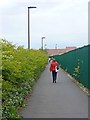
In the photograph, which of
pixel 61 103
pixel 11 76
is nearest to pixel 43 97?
pixel 61 103

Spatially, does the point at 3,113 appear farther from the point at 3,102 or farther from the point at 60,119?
the point at 60,119

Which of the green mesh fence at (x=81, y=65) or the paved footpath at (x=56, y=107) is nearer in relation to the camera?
the paved footpath at (x=56, y=107)

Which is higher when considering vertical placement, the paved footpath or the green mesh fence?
the green mesh fence

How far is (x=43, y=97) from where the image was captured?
57.0 ft

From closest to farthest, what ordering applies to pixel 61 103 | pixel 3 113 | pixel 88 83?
pixel 3 113, pixel 61 103, pixel 88 83

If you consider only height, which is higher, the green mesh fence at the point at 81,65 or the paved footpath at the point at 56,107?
the green mesh fence at the point at 81,65

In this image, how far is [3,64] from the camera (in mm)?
9359

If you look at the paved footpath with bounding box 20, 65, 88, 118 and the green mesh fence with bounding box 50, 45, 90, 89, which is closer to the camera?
the paved footpath with bounding box 20, 65, 88, 118

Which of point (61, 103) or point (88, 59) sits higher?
point (88, 59)

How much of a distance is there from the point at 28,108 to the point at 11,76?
12.5ft

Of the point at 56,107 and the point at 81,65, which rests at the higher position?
the point at 81,65

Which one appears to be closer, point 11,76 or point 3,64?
point 3,64

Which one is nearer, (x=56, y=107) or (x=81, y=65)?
(x=56, y=107)

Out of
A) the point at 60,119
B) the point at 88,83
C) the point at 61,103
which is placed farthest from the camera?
the point at 88,83
